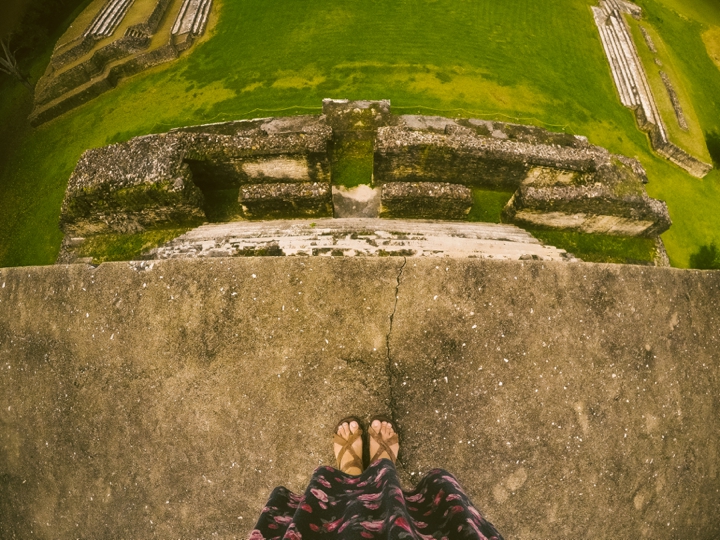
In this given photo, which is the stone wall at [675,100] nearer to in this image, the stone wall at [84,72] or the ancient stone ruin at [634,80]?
the ancient stone ruin at [634,80]

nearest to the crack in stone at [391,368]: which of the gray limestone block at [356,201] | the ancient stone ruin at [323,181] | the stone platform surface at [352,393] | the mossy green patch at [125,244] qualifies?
the stone platform surface at [352,393]

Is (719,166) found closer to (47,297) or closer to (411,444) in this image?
(411,444)

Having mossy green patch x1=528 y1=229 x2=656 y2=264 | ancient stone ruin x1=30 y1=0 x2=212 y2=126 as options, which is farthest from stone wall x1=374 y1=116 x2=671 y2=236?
ancient stone ruin x1=30 y1=0 x2=212 y2=126

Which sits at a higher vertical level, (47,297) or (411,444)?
(47,297)

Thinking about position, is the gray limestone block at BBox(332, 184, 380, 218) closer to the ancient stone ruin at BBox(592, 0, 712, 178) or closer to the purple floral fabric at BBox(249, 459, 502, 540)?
the purple floral fabric at BBox(249, 459, 502, 540)

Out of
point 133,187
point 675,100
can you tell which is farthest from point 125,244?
point 675,100

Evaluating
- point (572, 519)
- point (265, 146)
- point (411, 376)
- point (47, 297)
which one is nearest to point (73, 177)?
point (47, 297)
